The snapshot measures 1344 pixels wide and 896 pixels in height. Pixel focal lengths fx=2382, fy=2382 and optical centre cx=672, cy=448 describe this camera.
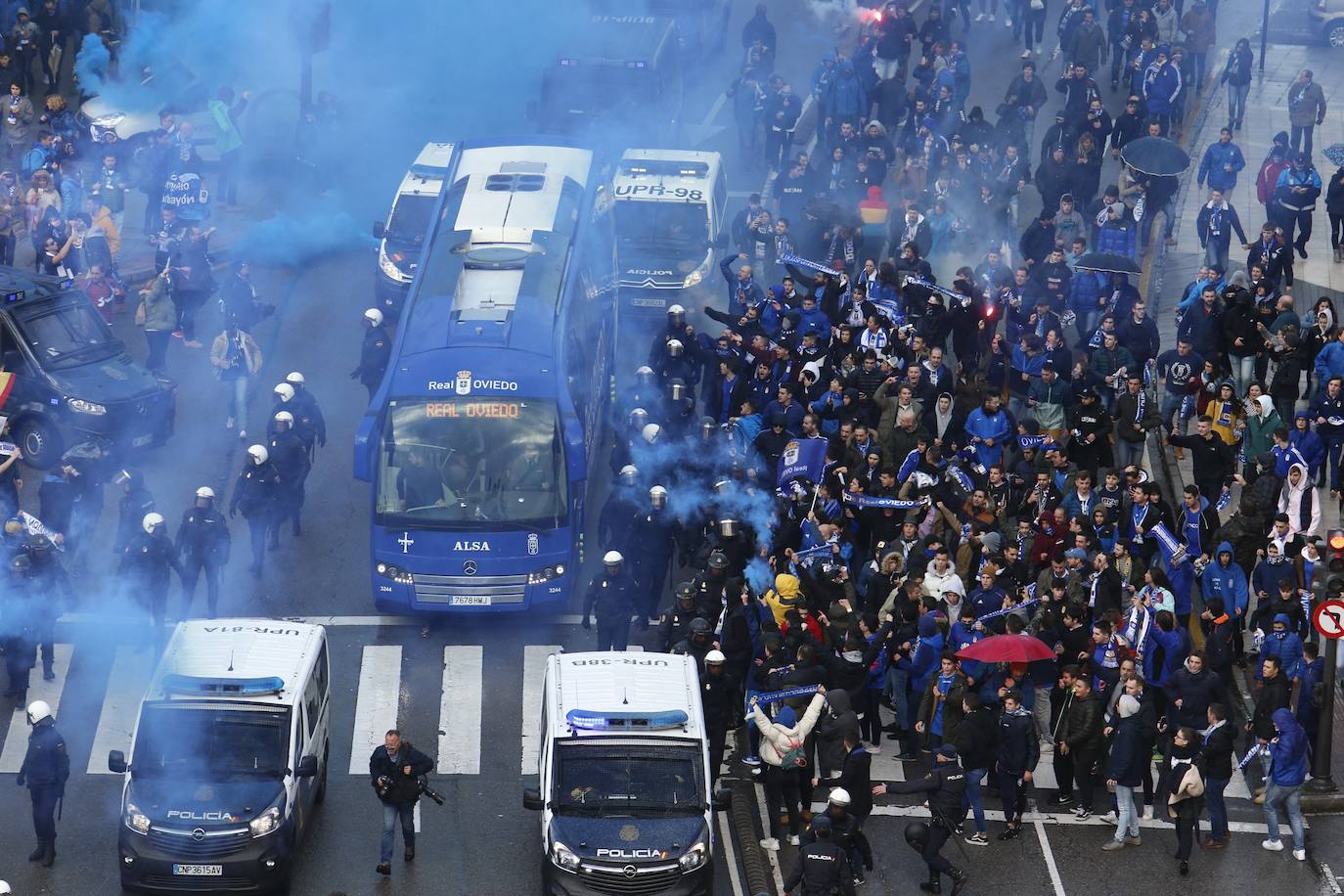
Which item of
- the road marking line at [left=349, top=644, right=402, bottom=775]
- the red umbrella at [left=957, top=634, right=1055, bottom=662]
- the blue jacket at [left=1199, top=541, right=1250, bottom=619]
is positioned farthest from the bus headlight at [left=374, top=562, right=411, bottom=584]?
the blue jacket at [left=1199, top=541, right=1250, bottom=619]

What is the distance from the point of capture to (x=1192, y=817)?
2119cm

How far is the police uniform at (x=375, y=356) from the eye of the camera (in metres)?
29.0

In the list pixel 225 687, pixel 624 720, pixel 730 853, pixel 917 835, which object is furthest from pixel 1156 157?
pixel 225 687

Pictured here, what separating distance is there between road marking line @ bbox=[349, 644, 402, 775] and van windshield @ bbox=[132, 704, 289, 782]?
2.20m

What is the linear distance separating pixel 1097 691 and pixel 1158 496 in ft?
9.58

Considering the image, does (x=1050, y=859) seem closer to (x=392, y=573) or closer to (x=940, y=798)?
(x=940, y=798)

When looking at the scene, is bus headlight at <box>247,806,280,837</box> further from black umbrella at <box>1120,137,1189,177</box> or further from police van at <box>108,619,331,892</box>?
black umbrella at <box>1120,137,1189,177</box>

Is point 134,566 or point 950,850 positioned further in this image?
point 134,566

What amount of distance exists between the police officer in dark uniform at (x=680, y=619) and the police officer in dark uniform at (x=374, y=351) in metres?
6.84

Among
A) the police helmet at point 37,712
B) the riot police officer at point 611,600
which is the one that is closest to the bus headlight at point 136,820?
the police helmet at point 37,712

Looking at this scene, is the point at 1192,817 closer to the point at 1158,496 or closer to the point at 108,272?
the point at 1158,496

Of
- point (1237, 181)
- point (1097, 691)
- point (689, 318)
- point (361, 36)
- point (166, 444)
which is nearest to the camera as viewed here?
point (1097, 691)

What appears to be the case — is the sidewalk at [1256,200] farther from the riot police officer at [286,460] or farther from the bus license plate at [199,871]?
the bus license plate at [199,871]

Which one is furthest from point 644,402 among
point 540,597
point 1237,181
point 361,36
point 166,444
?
point 361,36
